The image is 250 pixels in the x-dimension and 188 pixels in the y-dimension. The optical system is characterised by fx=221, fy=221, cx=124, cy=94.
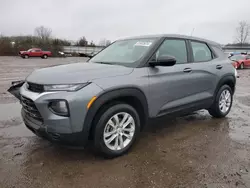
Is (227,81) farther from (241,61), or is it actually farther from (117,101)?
(241,61)

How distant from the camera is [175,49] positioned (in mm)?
3881

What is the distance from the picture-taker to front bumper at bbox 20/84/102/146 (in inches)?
102

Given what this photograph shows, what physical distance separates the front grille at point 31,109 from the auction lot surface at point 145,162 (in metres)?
0.64

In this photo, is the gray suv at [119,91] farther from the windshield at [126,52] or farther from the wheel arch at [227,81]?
the wheel arch at [227,81]

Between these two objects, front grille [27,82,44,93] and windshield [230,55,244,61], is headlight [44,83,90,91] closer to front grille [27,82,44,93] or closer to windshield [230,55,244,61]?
front grille [27,82,44,93]

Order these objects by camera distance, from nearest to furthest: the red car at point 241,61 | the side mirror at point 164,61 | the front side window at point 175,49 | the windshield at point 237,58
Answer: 1. the side mirror at point 164,61
2. the front side window at point 175,49
3. the red car at point 241,61
4. the windshield at point 237,58

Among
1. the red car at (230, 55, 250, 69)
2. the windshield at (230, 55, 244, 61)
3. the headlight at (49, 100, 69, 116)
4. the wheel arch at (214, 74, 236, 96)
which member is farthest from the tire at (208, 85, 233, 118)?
the windshield at (230, 55, 244, 61)

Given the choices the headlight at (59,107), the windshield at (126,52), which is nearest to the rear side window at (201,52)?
the windshield at (126,52)

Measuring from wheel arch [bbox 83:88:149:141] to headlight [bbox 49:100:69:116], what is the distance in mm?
265

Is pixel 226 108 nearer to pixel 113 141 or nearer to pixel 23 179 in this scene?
pixel 113 141

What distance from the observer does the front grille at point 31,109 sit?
8.97ft

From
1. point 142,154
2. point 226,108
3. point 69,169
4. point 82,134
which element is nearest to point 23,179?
point 69,169

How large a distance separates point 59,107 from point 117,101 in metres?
0.80

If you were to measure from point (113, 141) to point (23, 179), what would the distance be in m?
1.19
